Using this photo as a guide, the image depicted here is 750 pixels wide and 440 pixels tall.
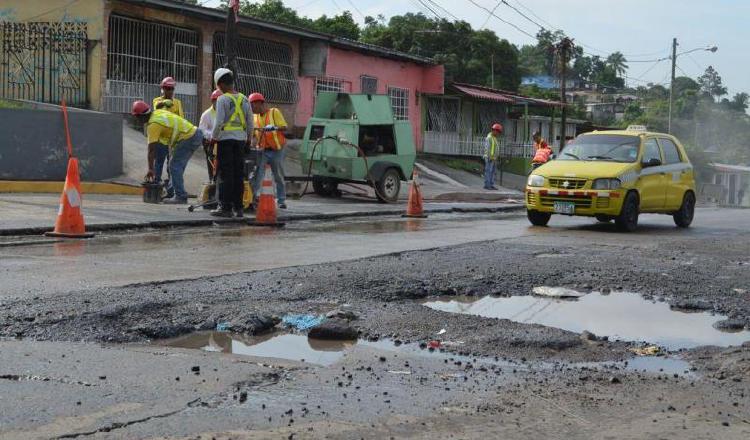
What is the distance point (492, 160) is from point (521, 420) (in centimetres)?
2289

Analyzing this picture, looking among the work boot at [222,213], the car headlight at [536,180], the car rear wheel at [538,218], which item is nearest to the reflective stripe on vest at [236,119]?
the work boot at [222,213]

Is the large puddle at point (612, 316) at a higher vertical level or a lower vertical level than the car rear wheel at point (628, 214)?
lower

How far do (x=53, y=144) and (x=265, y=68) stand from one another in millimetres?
10571

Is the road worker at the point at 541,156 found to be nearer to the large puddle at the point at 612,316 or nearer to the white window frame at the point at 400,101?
the white window frame at the point at 400,101

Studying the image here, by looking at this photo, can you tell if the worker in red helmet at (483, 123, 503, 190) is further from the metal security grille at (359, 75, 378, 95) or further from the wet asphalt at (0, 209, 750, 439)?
the wet asphalt at (0, 209, 750, 439)

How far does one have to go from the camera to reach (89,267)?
8.05 metres

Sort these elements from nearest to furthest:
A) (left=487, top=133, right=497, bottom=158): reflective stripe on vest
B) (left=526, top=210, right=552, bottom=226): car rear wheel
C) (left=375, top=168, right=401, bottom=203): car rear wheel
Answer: (left=526, top=210, right=552, bottom=226): car rear wheel → (left=375, top=168, right=401, bottom=203): car rear wheel → (left=487, top=133, right=497, bottom=158): reflective stripe on vest

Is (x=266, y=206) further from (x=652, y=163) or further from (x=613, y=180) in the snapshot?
(x=652, y=163)

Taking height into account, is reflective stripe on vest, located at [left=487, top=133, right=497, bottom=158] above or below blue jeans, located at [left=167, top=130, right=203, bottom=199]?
above

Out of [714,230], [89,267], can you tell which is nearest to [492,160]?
[714,230]

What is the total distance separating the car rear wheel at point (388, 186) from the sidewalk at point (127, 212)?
0.52 metres

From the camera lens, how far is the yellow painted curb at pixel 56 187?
1605 centimetres

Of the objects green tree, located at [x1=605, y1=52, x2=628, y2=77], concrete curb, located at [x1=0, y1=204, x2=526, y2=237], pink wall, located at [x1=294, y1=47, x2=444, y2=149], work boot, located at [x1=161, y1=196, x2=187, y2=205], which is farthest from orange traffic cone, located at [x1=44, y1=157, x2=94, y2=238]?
green tree, located at [x1=605, y1=52, x2=628, y2=77]

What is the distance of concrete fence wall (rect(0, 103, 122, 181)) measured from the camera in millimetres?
16797
